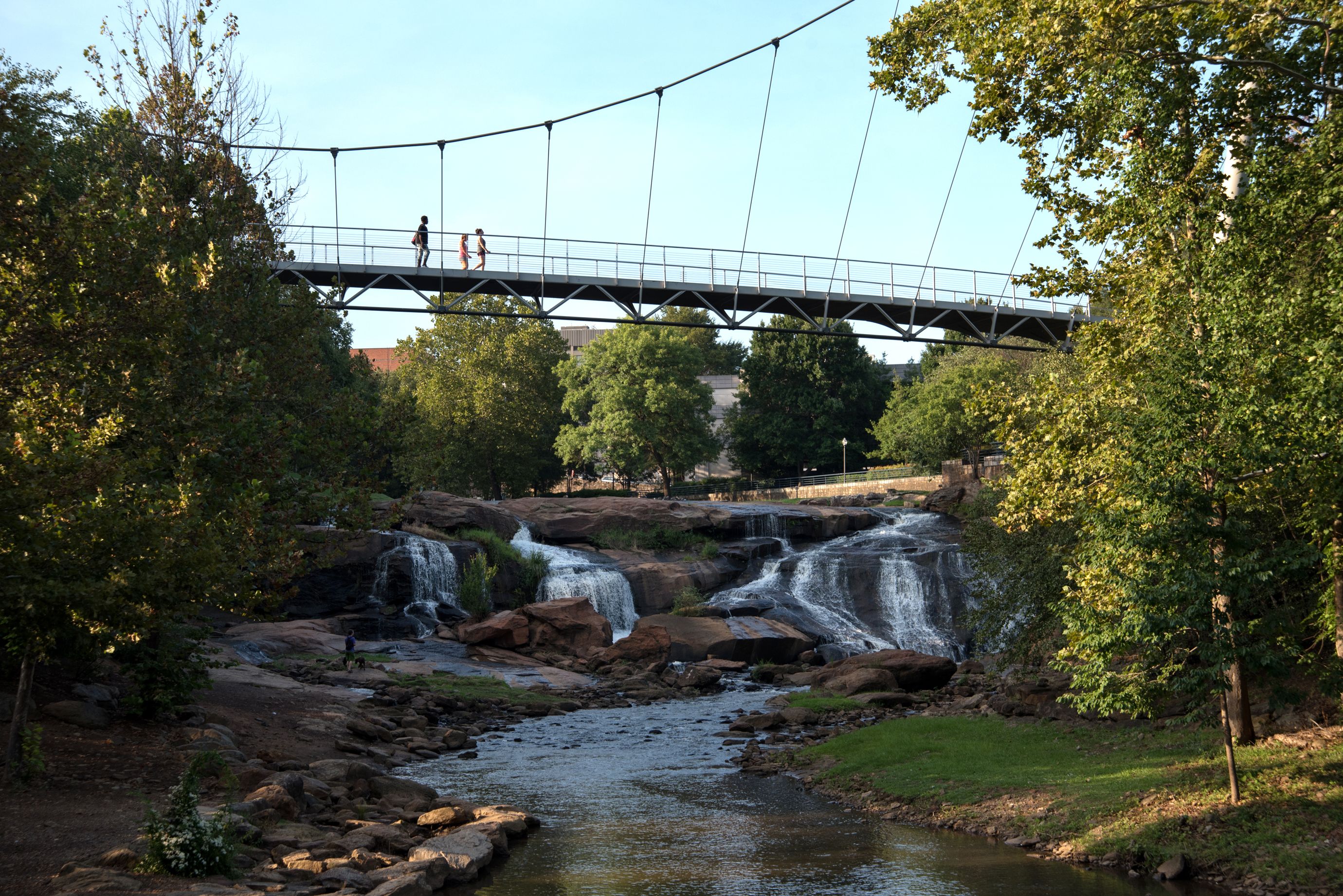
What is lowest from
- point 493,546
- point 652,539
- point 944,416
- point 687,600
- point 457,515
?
point 687,600

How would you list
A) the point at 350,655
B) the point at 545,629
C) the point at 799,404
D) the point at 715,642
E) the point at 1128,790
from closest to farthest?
the point at 1128,790
the point at 350,655
the point at 715,642
the point at 545,629
the point at 799,404

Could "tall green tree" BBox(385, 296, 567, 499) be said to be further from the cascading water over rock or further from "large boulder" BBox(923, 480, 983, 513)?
"large boulder" BBox(923, 480, 983, 513)

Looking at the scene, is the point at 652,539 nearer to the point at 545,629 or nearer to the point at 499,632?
the point at 545,629

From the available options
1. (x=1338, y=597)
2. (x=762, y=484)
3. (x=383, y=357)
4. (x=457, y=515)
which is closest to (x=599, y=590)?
(x=457, y=515)

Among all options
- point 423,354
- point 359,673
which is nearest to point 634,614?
point 359,673

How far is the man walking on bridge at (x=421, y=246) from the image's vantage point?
39844 millimetres

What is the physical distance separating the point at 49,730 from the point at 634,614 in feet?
91.2

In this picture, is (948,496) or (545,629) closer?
(545,629)

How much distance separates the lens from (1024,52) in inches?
585

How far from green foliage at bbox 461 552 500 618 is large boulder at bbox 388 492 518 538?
164 inches

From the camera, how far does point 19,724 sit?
13852 millimetres

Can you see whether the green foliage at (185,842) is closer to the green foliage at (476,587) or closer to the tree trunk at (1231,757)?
the tree trunk at (1231,757)

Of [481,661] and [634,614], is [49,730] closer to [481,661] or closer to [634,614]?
[481,661]

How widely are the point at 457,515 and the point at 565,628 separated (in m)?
11.4
